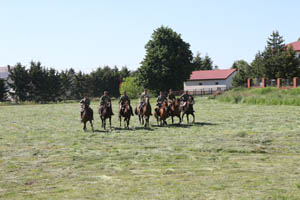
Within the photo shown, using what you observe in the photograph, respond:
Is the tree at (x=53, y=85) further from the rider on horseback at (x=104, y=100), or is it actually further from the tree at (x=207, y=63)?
the rider on horseback at (x=104, y=100)

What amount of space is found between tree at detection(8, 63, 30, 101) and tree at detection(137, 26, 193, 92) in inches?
1221

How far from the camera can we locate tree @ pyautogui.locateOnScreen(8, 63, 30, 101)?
8644cm

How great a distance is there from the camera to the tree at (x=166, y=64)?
68.4m

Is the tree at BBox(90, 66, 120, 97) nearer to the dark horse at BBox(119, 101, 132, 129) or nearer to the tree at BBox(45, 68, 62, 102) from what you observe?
the tree at BBox(45, 68, 62, 102)

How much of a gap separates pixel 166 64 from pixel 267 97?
2840cm

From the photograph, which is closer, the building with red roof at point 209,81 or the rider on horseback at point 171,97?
the rider on horseback at point 171,97

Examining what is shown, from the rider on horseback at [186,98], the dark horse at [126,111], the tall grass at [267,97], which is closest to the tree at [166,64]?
the tall grass at [267,97]

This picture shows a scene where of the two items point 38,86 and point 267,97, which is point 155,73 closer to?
point 267,97

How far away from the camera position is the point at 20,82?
86.6 meters

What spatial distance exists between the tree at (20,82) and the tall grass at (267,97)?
2077 inches

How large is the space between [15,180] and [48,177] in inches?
30.3

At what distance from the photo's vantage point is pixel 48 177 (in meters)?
9.42

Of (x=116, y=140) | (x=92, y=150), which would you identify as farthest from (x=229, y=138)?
(x=92, y=150)

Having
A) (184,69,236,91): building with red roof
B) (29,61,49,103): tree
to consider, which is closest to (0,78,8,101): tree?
(29,61,49,103): tree
